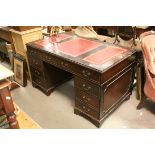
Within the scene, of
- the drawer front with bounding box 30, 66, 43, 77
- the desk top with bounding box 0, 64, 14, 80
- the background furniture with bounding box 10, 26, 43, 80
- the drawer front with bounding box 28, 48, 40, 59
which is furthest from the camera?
the background furniture with bounding box 10, 26, 43, 80

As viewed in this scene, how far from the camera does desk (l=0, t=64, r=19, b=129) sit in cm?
135

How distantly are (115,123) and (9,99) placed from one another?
1218 mm

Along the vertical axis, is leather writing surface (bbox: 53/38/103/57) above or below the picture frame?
above

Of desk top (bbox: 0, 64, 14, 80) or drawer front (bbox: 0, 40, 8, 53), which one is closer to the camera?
desk top (bbox: 0, 64, 14, 80)

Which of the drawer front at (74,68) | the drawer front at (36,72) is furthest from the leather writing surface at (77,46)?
the drawer front at (36,72)

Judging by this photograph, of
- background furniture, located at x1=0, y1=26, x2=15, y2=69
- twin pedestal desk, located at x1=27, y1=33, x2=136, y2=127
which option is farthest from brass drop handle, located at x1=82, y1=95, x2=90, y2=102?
background furniture, located at x1=0, y1=26, x2=15, y2=69

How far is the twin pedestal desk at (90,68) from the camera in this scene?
1872 mm

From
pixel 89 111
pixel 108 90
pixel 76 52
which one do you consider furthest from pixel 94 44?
pixel 89 111

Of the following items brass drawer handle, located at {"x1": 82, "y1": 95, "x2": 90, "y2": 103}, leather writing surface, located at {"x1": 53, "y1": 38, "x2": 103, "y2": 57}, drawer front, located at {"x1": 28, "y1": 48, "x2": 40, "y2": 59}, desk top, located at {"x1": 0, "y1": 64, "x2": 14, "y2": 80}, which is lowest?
brass drawer handle, located at {"x1": 82, "y1": 95, "x2": 90, "y2": 103}

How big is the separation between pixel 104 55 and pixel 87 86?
40 centimetres

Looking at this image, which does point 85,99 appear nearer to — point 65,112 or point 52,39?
point 65,112

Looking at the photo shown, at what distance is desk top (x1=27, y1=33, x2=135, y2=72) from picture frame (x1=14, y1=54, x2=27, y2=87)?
1.85 feet

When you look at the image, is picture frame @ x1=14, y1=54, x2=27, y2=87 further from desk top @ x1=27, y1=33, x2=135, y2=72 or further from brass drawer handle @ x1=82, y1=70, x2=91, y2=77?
brass drawer handle @ x1=82, y1=70, x2=91, y2=77
